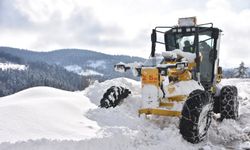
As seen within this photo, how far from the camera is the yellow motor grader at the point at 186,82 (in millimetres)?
7426

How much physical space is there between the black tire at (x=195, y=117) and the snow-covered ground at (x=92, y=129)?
0.15 metres

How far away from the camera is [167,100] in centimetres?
864

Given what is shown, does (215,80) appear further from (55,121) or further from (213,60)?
(55,121)

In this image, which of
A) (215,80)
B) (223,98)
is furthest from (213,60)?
(223,98)

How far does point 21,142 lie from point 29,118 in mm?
1450

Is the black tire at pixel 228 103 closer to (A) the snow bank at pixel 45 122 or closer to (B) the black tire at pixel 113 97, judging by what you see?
(B) the black tire at pixel 113 97

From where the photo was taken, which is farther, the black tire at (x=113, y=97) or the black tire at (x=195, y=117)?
the black tire at (x=113, y=97)

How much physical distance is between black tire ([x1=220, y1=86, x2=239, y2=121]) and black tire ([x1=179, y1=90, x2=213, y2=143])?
2165 millimetres

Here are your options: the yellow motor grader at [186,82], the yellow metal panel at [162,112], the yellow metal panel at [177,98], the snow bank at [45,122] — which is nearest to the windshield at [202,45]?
the yellow motor grader at [186,82]

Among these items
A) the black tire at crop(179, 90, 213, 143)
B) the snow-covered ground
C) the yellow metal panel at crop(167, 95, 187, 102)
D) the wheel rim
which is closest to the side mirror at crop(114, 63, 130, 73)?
the snow-covered ground

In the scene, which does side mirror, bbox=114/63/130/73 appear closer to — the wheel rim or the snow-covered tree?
the wheel rim

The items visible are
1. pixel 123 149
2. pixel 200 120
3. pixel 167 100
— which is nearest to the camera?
pixel 123 149

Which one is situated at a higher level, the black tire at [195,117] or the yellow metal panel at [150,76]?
the yellow metal panel at [150,76]

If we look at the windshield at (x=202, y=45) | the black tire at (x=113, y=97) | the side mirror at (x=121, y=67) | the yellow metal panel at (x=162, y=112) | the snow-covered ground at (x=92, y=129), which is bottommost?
the snow-covered ground at (x=92, y=129)
